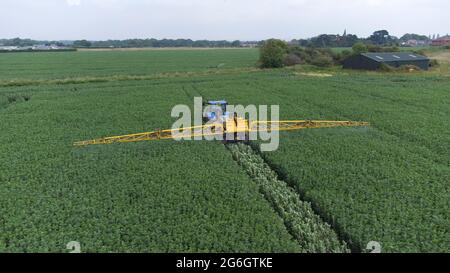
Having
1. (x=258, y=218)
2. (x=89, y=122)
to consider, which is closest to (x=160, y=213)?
(x=258, y=218)

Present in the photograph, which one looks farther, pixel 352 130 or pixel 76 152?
pixel 352 130

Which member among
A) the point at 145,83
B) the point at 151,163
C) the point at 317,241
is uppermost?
the point at 145,83

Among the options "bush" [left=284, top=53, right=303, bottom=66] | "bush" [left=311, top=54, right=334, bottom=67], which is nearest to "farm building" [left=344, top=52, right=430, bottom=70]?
"bush" [left=311, top=54, right=334, bottom=67]

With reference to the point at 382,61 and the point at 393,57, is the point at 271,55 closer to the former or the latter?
the point at 382,61

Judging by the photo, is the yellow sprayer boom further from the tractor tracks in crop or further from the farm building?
the farm building

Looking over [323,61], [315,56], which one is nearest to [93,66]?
[323,61]

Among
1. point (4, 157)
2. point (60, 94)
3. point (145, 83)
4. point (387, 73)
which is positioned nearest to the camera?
point (4, 157)

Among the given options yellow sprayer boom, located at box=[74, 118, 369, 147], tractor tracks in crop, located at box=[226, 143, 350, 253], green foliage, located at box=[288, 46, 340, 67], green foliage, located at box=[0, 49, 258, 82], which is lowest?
tractor tracks in crop, located at box=[226, 143, 350, 253]

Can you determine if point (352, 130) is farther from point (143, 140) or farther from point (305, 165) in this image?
point (143, 140)
